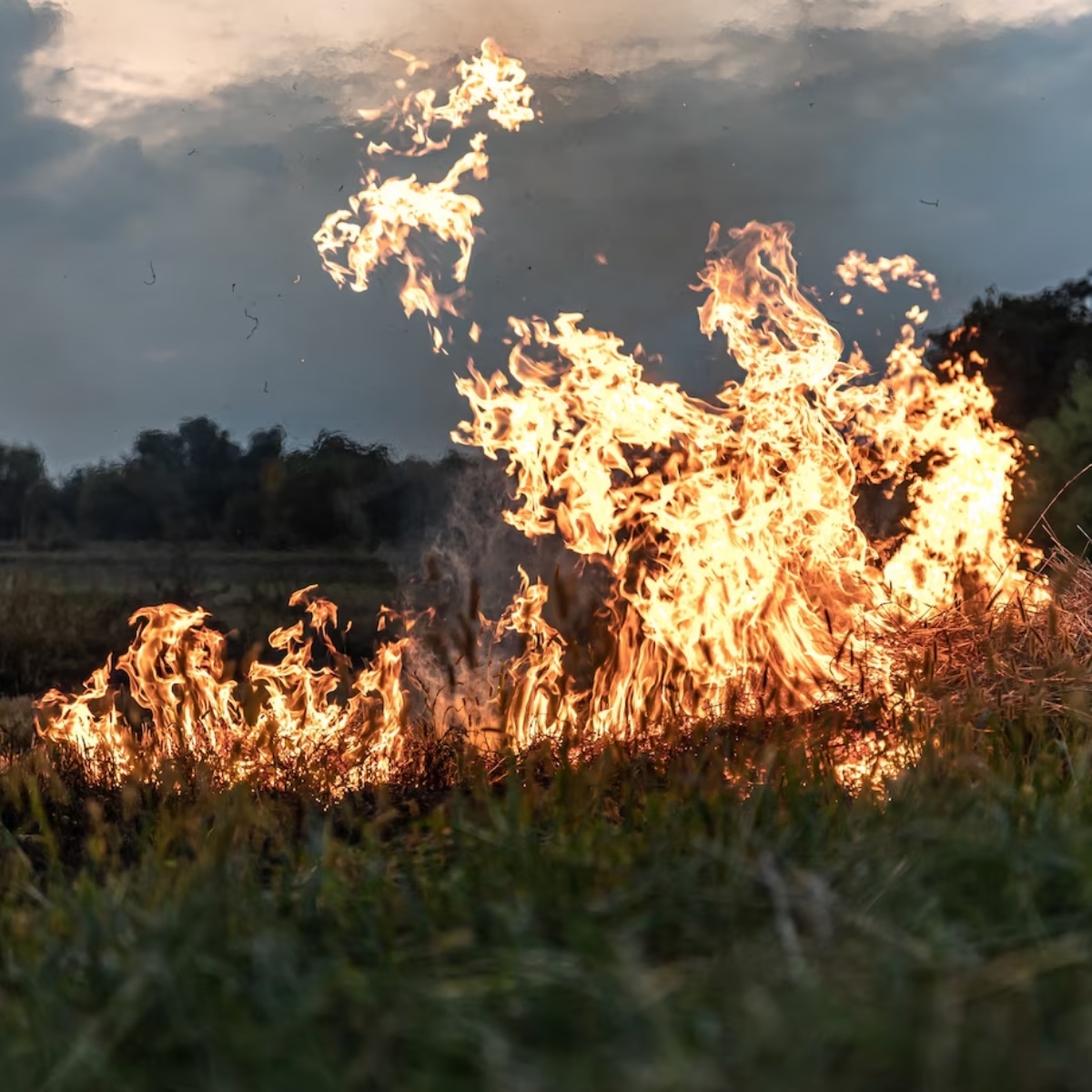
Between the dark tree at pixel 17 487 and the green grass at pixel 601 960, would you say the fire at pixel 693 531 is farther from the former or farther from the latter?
the dark tree at pixel 17 487

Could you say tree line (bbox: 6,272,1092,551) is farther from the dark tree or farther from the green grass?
the green grass

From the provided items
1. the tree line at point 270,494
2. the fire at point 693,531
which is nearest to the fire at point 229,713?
the fire at point 693,531

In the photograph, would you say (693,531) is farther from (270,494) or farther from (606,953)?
(270,494)

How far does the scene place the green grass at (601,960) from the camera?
255 cm

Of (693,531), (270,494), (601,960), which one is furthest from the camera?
(270,494)

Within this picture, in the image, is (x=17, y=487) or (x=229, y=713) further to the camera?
(x=17, y=487)

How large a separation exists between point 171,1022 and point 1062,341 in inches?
1214

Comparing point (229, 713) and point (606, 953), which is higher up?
point (229, 713)

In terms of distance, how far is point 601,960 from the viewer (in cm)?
300

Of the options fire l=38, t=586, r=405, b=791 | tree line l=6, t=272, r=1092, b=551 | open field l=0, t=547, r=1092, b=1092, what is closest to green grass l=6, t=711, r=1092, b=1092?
open field l=0, t=547, r=1092, b=1092

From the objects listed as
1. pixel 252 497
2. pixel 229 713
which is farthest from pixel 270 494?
pixel 229 713

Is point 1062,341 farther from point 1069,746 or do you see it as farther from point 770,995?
point 770,995

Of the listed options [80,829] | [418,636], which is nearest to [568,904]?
[80,829]

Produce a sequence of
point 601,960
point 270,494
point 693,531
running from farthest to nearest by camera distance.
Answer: point 270,494, point 693,531, point 601,960
